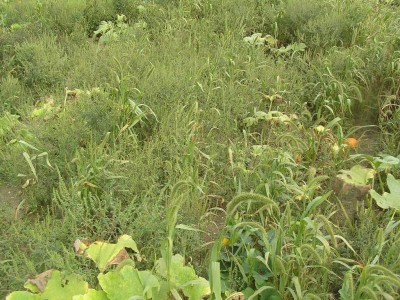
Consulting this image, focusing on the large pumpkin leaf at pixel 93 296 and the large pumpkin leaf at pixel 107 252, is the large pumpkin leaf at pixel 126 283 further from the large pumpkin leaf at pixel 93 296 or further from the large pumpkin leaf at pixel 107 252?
the large pumpkin leaf at pixel 107 252

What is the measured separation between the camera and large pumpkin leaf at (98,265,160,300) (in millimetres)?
2074

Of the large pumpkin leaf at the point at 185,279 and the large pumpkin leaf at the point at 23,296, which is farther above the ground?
the large pumpkin leaf at the point at 23,296

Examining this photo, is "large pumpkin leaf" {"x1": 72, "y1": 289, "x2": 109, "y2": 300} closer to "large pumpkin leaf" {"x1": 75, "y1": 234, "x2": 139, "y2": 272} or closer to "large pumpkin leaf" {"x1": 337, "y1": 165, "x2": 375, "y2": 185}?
"large pumpkin leaf" {"x1": 75, "y1": 234, "x2": 139, "y2": 272}

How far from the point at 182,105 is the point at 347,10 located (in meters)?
2.13

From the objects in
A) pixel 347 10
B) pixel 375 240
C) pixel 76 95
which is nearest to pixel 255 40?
pixel 347 10

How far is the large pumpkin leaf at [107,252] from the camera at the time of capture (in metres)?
2.28

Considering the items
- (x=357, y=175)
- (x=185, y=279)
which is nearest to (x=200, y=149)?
(x=357, y=175)

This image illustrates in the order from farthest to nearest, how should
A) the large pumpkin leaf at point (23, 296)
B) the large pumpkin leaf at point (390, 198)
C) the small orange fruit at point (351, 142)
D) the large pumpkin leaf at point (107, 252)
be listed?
1. the small orange fruit at point (351, 142)
2. the large pumpkin leaf at point (390, 198)
3. the large pumpkin leaf at point (107, 252)
4. the large pumpkin leaf at point (23, 296)

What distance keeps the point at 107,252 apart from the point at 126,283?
26cm

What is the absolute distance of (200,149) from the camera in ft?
11.1

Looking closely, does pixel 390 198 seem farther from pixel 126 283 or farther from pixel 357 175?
pixel 126 283

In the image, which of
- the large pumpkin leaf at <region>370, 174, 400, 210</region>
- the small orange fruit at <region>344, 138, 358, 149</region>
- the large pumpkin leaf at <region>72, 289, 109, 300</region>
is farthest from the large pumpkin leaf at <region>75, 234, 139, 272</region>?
the small orange fruit at <region>344, 138, 358, 149</region>

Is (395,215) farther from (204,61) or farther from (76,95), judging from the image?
(76,95)

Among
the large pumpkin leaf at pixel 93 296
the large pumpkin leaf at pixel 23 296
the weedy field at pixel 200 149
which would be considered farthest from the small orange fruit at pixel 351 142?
the large pumpkin leaf at pixel 23 296
